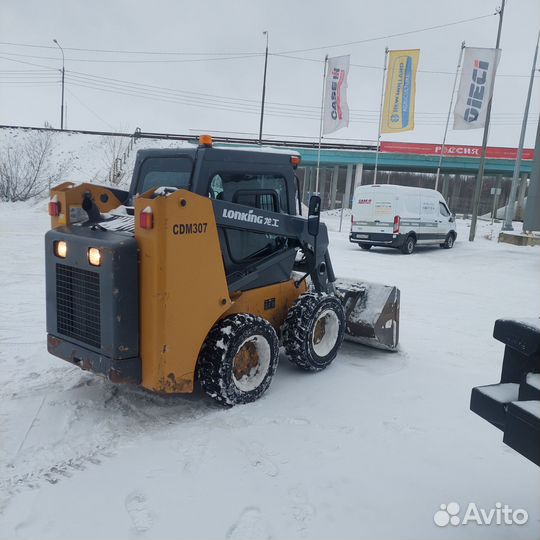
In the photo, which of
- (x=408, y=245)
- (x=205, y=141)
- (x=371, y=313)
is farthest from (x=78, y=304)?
(x=408, y=245)

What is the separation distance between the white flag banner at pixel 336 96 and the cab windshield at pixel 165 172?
1903cm

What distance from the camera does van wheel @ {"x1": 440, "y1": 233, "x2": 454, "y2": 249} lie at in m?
17.4

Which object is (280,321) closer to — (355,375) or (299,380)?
(299,380)

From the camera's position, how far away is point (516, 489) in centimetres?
317

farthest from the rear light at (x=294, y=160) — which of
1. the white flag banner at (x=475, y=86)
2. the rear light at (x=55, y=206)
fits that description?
the white flag banner at (x=475, y=86)

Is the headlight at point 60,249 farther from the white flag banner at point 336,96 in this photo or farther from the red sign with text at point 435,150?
the red sign with text at point 435,150

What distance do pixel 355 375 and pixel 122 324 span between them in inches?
98.7

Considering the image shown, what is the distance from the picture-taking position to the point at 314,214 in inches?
190

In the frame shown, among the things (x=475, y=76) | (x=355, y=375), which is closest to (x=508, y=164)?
(x=475, y=76)

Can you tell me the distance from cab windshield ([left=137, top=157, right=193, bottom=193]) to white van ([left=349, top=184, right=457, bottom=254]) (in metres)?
11.4

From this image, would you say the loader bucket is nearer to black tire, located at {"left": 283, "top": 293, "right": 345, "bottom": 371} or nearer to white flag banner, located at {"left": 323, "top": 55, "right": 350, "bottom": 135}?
black tire, located at {"left": 283, "top": 293, "right": 345, "bottom": 371}

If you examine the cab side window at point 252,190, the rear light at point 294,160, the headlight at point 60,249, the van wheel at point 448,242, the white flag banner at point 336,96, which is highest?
the white flag banner at point 336,96

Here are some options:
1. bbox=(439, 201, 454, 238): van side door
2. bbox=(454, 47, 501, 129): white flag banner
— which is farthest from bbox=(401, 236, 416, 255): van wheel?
bbox=(454, 47, 501, 129): white flag banner

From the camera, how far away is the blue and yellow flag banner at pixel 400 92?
20984 millimetres
